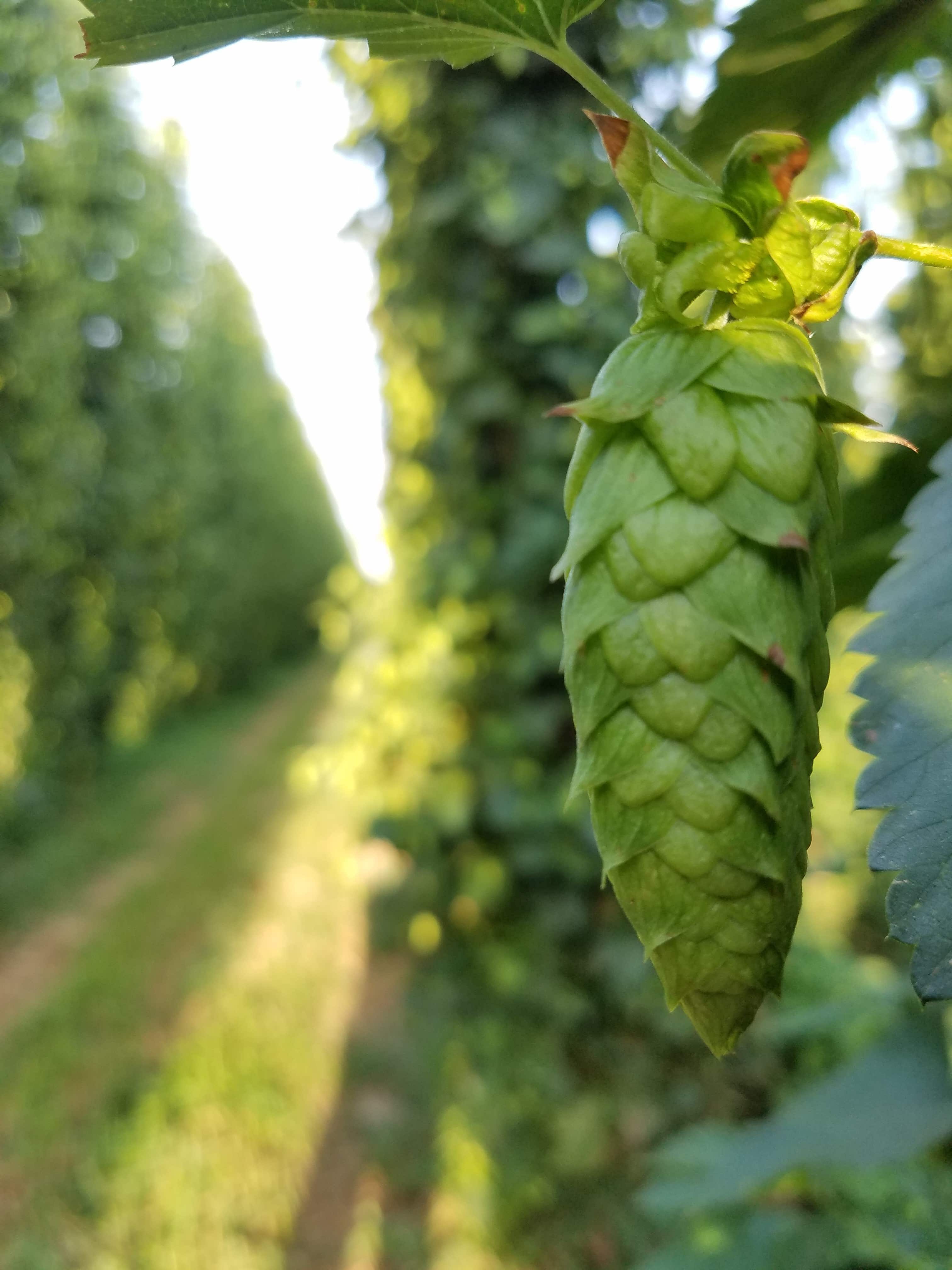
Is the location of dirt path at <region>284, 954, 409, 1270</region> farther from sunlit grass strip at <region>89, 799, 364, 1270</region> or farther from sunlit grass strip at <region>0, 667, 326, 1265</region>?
sunlit grass strip at <region>0, 667, 326, 1265</region>

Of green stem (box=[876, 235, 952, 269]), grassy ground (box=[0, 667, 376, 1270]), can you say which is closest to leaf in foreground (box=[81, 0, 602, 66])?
green stem (box=[876, 235, 952, 269])

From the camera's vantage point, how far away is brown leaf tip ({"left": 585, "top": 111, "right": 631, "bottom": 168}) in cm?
33

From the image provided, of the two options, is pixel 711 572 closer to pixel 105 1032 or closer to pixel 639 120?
A: pixel 639 120

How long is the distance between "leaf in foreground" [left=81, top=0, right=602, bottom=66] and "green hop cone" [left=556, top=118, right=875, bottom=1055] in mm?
123

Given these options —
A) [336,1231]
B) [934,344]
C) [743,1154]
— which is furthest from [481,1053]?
[934,344]

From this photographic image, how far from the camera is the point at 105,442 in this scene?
627 cm

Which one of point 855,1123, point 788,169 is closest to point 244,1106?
point 855,1123

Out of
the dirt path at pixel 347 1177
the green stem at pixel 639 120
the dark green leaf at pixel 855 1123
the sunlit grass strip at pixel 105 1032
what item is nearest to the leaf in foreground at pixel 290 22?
the green stem at pixel 639 120

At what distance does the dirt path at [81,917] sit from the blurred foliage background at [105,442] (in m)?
0.65

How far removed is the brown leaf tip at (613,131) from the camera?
329mm

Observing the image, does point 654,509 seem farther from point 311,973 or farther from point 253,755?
point 253,755

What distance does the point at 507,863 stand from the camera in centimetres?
212

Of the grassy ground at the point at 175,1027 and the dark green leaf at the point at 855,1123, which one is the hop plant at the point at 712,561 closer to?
the dark green leaf at the point at 855,1123

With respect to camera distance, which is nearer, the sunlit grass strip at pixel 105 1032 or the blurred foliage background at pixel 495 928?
the blurred foliage background at pixel 495 928
